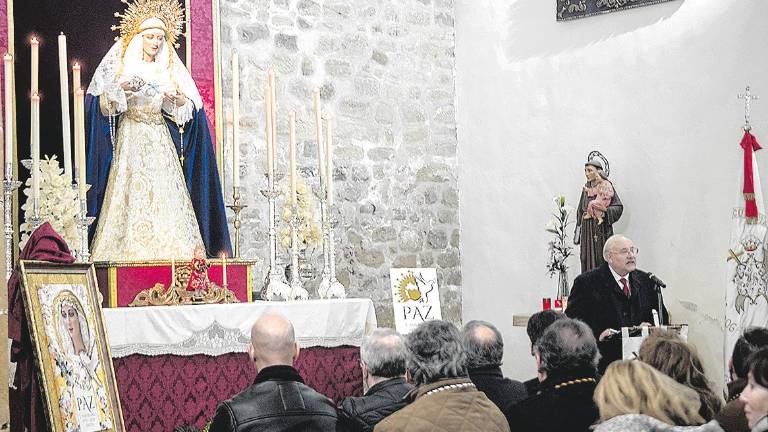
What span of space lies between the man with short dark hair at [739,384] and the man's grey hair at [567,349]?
51cm

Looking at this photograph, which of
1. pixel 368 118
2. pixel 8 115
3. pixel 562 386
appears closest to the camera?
pixel 562 386

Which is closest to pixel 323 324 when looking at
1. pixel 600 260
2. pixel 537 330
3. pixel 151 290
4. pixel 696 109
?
pixel 151 290

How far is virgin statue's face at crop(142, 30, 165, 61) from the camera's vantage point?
740cm

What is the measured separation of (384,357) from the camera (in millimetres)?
4766

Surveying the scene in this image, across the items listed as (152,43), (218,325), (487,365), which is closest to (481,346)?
(487,365)

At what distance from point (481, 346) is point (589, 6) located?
17.1ft

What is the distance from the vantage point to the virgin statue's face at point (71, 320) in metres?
4.95

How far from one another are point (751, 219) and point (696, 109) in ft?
3.92

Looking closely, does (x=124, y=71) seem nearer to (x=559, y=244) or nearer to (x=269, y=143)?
(x=269, y=143)

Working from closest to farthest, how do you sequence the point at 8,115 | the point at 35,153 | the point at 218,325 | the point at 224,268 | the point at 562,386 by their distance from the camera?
1. the point at 562,386
2. the point at 35,153
3. the point at 218,325
4. the point at 8,115
5. the point at 224,268

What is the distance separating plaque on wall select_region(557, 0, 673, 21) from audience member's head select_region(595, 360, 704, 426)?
5955 mm

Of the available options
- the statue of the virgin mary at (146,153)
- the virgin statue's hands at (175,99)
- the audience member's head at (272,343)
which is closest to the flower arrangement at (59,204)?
the statue of the virgin mary at (146,153)

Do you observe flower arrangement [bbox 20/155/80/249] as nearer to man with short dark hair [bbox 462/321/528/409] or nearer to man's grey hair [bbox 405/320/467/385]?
man with short dark hair [bbox 462/321/528/409]

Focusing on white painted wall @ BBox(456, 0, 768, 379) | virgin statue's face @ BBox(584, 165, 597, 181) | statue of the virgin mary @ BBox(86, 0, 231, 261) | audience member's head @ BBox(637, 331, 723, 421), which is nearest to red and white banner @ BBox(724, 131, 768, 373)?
white painted wall @ BBox(456, 0, 768, 379)
